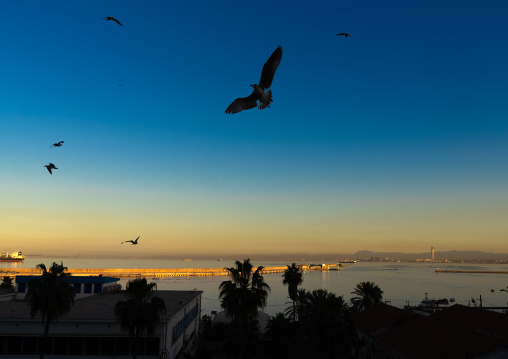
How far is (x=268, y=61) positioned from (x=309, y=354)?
2932 centimetres

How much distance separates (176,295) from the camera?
182 ft

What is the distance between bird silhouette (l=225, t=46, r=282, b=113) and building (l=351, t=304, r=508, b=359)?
92.9ft

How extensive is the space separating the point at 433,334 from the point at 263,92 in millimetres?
34647

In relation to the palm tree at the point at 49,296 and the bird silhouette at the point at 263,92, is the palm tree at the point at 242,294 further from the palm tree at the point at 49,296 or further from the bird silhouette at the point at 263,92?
the bird silhouette at the point at 263,92

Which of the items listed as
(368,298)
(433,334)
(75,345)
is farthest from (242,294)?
(368,298)

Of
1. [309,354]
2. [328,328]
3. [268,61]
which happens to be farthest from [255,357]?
[268,61]

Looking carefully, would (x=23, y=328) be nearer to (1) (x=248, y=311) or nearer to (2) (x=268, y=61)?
(1) (x=248, y=311)

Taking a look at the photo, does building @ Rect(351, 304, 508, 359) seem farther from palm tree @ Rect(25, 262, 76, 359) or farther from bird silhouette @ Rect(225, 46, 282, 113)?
palm tree @ Rect(25, 262, 76, 359)

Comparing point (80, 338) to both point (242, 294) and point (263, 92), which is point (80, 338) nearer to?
point (242, 294)

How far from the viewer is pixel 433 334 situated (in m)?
36.7

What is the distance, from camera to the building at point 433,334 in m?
31.3

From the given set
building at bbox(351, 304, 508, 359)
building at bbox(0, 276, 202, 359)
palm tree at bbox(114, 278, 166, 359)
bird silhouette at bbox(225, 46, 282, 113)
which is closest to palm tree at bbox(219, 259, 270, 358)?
building at bbox(0, 276, 202, 359)

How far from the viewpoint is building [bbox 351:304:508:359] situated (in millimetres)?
31266

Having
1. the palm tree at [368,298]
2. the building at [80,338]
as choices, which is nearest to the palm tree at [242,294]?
the building at [80,338]
